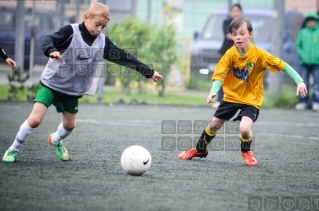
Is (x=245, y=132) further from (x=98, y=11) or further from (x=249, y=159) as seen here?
(x=98, y=11)

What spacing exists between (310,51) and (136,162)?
9.87 meters

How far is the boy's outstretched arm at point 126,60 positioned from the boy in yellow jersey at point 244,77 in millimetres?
659

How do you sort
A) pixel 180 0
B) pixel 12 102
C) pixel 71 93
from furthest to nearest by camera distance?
pixel 180 0
pixel 12 102
pixel 71 93

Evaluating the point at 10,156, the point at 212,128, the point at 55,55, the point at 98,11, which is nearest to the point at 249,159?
the point at 212,128

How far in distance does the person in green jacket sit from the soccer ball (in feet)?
31.0

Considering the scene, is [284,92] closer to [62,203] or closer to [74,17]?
[74,17]

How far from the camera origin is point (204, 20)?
1644 cm

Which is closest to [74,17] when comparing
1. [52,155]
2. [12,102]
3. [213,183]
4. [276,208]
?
[12,102]

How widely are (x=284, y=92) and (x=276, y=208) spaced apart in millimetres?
11100

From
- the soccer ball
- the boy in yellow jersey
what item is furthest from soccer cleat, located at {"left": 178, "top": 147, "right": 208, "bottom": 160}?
the soccer ball

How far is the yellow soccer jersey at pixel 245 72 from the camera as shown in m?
6.77

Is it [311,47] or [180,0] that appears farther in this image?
[180,0]

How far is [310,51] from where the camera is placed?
48.2 feet

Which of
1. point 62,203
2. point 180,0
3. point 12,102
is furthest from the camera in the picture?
point 180,0
